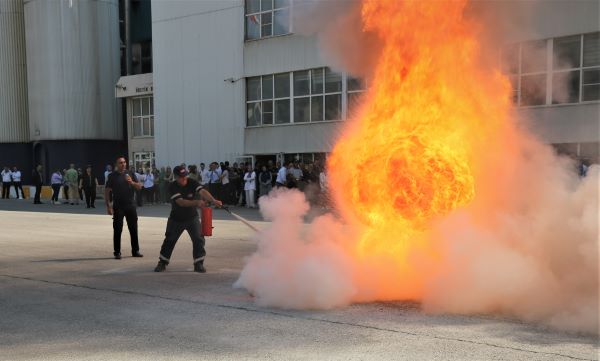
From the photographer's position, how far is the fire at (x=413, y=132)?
7.36 meters

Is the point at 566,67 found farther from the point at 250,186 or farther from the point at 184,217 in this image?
the point at 184,217

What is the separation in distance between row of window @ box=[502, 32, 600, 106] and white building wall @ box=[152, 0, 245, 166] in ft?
40.0

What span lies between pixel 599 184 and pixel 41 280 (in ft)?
23.6

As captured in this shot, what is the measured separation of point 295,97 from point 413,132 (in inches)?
718

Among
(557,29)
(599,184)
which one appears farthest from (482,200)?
(557,29)

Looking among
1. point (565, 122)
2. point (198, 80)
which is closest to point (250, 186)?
point (198, 80)

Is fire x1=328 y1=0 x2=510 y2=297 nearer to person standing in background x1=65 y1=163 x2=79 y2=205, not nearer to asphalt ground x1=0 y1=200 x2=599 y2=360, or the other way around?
asphalt ground x1=0 y1=200 x2=599 y2=360

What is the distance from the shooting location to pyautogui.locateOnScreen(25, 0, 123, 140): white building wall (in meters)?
35.0

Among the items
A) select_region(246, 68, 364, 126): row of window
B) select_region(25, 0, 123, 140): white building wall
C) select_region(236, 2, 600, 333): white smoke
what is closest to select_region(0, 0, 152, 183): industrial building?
select_region(25, 0, 123, 140): white building wall

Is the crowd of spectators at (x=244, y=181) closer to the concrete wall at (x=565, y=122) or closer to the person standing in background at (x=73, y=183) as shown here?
the person standing in background at (x=73, y=183)

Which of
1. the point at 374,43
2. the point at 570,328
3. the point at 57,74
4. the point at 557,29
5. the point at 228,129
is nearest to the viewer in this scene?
the point at 570,328

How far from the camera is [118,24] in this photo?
3716cm

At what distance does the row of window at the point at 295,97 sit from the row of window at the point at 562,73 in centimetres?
635

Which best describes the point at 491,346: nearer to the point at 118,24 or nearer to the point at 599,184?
the point at 599,184
